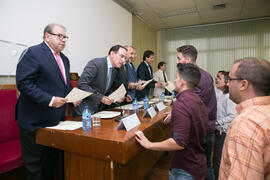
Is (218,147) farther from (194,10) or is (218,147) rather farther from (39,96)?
(194,10)

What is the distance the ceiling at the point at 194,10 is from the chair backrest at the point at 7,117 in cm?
328

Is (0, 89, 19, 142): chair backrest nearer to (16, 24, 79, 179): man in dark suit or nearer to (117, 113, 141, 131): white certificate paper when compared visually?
(16, 24, 79, 179): man in dark suit

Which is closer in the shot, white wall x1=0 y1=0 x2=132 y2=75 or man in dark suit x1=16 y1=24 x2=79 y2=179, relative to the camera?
man in dark suit x1=16 y1=24 x2=79 y2=179

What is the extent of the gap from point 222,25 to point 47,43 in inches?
243

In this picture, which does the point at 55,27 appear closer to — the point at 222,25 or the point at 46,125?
the point at 46,125

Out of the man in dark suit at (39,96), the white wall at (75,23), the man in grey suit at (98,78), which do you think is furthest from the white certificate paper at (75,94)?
the white wall at (75,23)

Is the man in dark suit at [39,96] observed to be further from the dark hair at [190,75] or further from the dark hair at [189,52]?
the dark hair at [189,52]

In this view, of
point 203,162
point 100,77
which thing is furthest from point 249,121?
point 100,77

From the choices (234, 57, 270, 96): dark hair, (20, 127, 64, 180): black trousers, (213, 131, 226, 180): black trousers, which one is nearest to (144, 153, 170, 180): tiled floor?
(213, 131, 226, 180): black trousers

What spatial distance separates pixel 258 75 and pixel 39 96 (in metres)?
1.26

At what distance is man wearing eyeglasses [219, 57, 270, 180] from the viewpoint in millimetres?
563

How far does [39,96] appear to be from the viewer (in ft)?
3.94

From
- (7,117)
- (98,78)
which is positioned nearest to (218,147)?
(98,78)

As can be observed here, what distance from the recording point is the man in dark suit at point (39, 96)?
1219 millimetres
